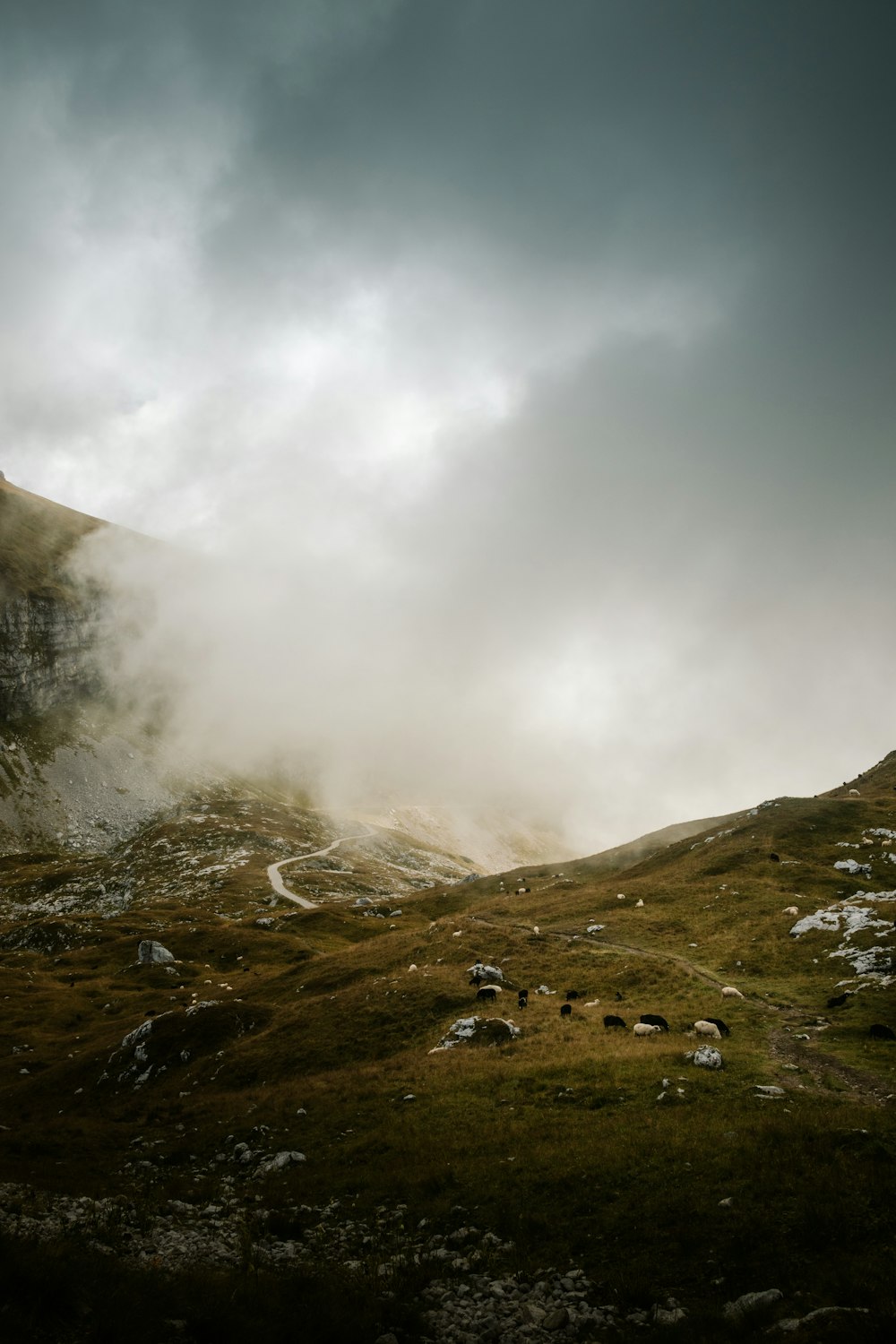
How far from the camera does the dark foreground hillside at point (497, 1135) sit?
12.6 m

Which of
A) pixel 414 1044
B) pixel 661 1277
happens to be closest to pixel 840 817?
pixel 414 1044

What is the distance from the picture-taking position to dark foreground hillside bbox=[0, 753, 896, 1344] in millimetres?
12562

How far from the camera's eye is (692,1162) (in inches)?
695

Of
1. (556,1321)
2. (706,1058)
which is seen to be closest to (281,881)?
(706,1058)

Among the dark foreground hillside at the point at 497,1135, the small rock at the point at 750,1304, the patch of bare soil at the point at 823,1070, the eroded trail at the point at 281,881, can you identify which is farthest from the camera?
the eroded trail at the point at 281,881

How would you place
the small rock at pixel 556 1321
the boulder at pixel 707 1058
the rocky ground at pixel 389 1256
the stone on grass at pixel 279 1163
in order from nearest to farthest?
the rocky ground at pixel 389 1256
the small rock at pixel 556 1321
the stone on grass at pixel 279 1163
the boulder at pixel 707 1058

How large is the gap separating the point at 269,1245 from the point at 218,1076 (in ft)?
79.5

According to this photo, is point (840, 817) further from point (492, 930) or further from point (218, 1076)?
point (218, 1076)

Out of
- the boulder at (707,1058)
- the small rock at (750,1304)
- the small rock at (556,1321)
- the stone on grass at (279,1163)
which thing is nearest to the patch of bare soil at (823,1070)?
the boulder at (707,1058)

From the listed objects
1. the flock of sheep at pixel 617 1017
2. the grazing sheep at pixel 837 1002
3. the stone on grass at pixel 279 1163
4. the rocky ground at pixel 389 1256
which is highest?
the rocky ground at pixel 389 1256

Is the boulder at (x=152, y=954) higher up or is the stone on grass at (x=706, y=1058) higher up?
the boulder at (x=152, y=954)

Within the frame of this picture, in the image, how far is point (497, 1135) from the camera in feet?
74.3

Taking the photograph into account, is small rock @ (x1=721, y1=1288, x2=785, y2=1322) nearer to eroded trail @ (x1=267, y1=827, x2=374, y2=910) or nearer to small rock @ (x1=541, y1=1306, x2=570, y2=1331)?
small rock @ (x1=541, y1=1306, x2=570, y2=1331)

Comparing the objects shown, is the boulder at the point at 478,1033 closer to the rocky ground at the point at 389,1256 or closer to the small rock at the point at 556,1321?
the rocky ground at the point at 389,1256
